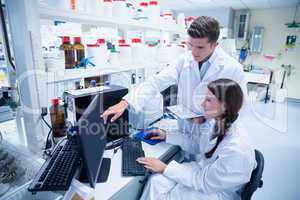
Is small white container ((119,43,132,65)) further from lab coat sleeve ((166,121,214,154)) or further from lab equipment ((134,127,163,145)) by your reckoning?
lab coat sleeve ((166,121,214,154))

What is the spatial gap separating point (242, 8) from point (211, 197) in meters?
5.76

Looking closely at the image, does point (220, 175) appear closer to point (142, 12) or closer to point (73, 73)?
point (73, 73)

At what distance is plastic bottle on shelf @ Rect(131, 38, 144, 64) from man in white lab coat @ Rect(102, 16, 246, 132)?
0.24 m

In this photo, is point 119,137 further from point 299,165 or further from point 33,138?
point 299,165

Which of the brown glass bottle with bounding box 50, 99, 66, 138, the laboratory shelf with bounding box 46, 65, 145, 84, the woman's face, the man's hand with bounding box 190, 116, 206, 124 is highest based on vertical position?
the laboratory shelf with bounding box 46, 65, 145, 84

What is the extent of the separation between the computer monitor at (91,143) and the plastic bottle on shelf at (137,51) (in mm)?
774

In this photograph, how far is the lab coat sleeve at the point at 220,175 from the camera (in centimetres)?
96

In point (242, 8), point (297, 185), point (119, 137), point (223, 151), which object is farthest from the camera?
point (242, 8)

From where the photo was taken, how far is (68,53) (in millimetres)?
1174

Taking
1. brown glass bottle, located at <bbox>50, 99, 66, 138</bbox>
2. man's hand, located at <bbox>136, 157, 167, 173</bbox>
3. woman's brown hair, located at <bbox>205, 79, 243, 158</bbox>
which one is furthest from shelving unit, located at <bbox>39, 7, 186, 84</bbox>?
woman's brown hair, located at <bbox>205, 79, 243, 158</bbox>

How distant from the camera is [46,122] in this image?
106 cm

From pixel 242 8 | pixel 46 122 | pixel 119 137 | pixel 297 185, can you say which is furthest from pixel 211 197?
pixel 242 8

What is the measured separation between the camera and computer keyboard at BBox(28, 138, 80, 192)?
29.7 inches

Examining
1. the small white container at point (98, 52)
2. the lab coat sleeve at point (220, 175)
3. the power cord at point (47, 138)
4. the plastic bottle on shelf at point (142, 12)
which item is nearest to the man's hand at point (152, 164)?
the lab coat sleeve at point (220, 175)
